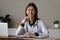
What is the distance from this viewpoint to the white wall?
158 inches

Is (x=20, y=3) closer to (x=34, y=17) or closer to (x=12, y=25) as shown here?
(x=12, y=25)

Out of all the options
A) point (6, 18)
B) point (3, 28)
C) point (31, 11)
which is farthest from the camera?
point (6, 18)

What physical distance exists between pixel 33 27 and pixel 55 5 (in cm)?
198

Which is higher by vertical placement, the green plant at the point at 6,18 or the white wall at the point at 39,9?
the white wall at the point at 39,9

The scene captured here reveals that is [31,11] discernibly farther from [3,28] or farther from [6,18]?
[6,18]

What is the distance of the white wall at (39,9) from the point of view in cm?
400

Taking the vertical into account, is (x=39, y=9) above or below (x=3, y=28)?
above

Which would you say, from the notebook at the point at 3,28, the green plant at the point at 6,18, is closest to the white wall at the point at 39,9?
the green plant at the point at 6,18

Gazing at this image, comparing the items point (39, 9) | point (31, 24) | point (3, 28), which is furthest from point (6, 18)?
point (3, 28)

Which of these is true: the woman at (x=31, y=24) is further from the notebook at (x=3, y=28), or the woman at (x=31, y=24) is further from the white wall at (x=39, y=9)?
the white wall at (x=39, y=9)

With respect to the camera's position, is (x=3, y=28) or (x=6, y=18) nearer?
(x=3, y=28)

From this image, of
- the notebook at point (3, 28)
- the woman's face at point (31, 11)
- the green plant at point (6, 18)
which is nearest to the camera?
the notebook at point (3, 28)

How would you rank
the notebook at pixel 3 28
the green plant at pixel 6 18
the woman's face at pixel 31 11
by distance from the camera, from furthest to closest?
the green plant at pixel 6 18, the woman's face at pixel 31 11, the notebook at pixel 3 28

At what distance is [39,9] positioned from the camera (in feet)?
13.3
